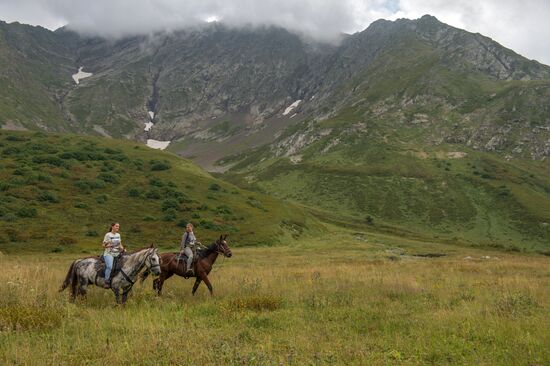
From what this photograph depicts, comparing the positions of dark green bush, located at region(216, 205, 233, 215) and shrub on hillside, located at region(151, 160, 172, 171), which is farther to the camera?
shrub on hillside, located at region(151, 160, 172, 171)

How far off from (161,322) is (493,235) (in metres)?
134

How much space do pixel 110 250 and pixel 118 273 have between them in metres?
1.16

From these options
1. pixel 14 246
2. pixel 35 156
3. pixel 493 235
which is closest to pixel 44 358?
pixel 14 246

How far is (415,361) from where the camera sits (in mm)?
9688

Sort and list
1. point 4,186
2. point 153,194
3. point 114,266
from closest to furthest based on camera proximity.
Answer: point 114,266 → point 4,186 → point 153,194

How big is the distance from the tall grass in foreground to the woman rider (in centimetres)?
104

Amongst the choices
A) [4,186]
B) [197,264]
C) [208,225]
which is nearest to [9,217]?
[4,186]

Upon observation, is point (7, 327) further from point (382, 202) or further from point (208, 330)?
point (382, 202)

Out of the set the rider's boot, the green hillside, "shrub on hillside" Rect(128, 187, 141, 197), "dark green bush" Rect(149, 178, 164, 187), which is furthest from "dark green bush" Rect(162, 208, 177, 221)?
the green hillside

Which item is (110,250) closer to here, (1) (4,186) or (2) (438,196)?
(1) (4,186)

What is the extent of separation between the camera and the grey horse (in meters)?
16.6

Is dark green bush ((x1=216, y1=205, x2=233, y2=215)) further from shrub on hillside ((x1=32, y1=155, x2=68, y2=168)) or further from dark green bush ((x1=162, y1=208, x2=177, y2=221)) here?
shrub on hillside ((x1=32, y1=155, x2=68, y2=168))

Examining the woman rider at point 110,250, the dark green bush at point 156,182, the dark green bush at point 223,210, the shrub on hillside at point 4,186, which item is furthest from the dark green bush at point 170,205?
the woman rider at point 110,250

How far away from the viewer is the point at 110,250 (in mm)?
17375
